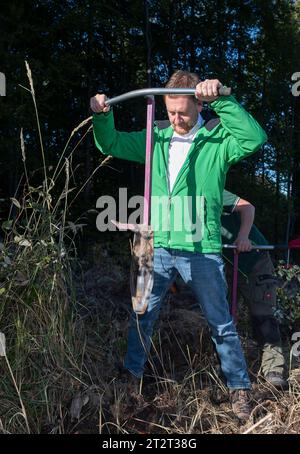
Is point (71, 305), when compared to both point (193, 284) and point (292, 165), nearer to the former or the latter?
point (193, 284)

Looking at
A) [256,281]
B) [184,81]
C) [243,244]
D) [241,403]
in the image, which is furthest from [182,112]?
[241,403]

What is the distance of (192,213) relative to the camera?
2379mm

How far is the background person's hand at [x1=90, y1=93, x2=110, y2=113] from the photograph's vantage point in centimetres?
235

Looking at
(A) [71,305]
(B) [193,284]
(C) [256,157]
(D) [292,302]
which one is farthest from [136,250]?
(C) [256,157]

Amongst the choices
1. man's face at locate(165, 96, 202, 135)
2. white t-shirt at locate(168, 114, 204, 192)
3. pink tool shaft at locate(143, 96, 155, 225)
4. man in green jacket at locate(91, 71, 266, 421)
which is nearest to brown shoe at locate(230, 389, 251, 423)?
man in green jacket at locate(91, 71, 266, 421)

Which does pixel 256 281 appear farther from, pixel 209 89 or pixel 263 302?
pixel 209 89

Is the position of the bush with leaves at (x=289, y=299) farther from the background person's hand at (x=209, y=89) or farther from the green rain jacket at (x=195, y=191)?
the background person's hand at (x=209, y=89)

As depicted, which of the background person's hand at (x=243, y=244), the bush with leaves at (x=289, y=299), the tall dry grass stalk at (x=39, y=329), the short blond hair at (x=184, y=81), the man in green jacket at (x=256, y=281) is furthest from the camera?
the bush with leaves at (x=289, y=299)

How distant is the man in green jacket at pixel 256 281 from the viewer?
277cm

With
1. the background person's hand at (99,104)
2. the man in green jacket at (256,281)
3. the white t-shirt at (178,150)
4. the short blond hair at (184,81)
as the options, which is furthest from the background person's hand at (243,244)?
the background person's hand at (99,104)

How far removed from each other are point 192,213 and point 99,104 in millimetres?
661

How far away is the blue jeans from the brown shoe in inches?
1.0

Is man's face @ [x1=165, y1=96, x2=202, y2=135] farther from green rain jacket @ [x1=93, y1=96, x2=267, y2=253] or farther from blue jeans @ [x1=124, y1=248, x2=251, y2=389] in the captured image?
blue jeans @ [x1=124, y1=248, x2=251, y2=389]
